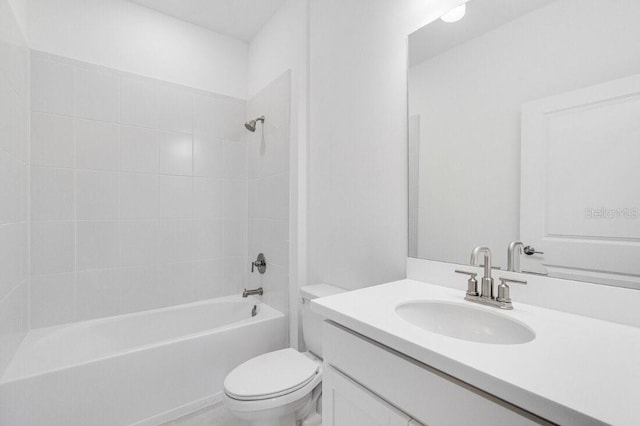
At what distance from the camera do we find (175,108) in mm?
2244

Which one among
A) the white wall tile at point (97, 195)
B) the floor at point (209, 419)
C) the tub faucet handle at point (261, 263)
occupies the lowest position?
the floor at point (209, 419)

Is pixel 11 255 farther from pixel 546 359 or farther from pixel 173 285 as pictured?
pixel 546 359

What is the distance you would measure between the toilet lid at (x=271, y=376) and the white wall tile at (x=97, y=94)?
1799 mm

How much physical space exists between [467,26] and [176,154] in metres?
1.98

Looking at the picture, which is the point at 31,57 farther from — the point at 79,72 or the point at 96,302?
the point at 96,302

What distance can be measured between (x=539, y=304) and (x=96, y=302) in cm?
237

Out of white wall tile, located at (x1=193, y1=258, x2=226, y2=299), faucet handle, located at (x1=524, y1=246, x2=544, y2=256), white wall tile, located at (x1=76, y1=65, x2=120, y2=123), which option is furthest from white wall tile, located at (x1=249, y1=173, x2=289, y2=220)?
faucet handle, located at (x1=524, y1=246, x2=544, y2=256)

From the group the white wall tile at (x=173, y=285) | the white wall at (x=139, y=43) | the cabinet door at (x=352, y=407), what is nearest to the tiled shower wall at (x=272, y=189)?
the white wall at (x=139, y=43)

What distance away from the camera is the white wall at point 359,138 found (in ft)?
4.54

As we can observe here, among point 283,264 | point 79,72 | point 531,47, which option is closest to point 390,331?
point 531,47

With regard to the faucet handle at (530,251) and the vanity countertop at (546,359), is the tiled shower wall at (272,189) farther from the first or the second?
the faucet handle at (530,251)

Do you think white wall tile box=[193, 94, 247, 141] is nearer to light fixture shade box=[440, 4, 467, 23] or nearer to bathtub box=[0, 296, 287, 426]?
bathtub box=[0, 296, 287, 426]

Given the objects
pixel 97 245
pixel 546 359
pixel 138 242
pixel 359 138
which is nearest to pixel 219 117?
pixel 138 242

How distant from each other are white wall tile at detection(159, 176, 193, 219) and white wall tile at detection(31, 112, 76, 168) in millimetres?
536
